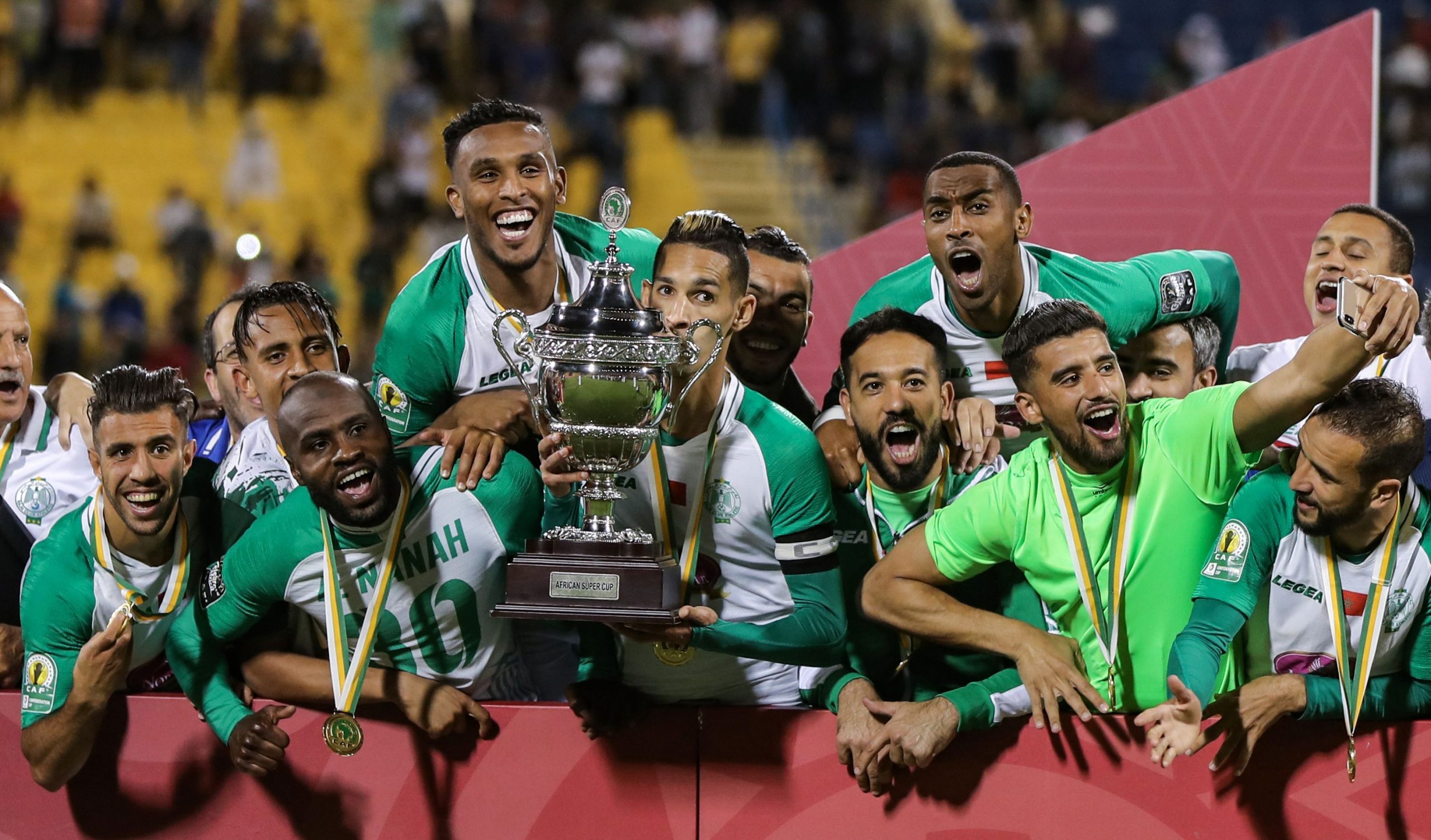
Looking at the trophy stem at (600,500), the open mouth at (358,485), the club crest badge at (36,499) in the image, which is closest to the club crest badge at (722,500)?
the trophy stem at (600,500)

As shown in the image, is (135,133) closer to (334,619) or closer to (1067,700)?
(334,619)

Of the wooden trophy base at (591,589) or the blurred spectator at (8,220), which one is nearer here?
the wooden trophy base at (591,589)

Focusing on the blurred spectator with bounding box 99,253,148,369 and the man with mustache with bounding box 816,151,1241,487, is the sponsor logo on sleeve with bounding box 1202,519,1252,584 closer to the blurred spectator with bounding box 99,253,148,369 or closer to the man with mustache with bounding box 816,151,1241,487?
the man with mustache with bounding box 816,151,1241,487

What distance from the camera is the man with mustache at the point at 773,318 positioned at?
169 inches

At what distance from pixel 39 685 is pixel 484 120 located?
6.05 ft

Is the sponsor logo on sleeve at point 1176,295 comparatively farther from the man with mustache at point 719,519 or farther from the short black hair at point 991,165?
the man with mustache at point 719,519

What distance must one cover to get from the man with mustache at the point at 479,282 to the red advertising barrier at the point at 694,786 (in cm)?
93

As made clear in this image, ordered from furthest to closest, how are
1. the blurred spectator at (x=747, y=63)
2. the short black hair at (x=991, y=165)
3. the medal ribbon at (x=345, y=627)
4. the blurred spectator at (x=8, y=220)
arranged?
the blurred spectator at (x=747, y=63)
the blurred spectator at (x=8, y=220)
the short black hair at (x=991, y=165)
the medal ribbon at (x=345, y=627)

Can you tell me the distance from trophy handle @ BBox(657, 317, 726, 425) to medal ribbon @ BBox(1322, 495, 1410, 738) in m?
1.45

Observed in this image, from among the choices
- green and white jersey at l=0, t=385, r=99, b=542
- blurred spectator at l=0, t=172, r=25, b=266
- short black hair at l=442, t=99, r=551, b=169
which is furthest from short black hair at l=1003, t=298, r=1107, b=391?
blurred spectator at l=0, t=172, r=25, b=266

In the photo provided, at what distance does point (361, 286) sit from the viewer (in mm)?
11289

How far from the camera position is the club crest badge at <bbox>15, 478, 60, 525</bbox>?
427cm

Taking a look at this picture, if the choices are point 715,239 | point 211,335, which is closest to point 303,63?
point 211,335

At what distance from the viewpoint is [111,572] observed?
349 cm
